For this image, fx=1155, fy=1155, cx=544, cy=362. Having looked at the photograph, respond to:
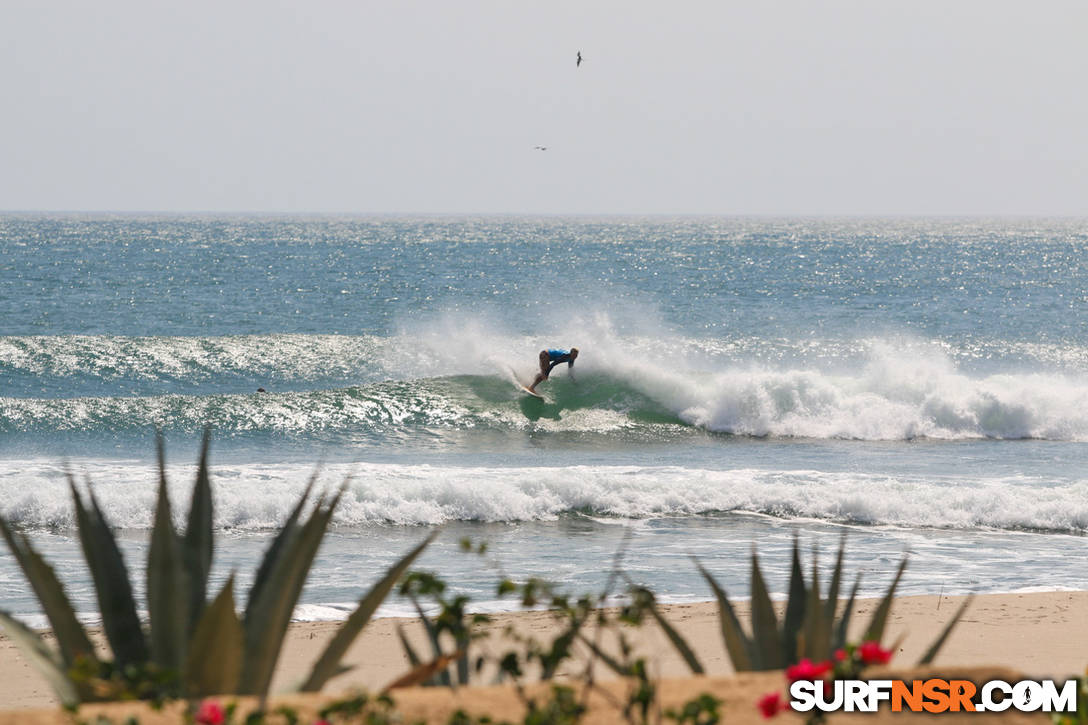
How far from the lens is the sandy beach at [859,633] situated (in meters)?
7.23

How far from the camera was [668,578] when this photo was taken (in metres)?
10.3

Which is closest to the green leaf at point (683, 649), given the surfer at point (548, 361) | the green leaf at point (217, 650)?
the green leaf at point (217, 650)

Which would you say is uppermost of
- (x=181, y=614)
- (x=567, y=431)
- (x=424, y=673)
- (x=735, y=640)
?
(x=181, y=614)

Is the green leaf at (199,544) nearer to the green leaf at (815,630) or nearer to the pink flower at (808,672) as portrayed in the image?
the pink flower at (808,672)

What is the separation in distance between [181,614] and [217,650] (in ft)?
0.72

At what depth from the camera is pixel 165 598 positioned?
3.17m

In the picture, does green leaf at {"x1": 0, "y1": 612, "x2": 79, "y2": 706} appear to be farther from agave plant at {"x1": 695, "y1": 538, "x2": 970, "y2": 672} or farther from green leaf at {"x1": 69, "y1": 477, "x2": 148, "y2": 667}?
agave plant at {"x1": 695, "y1": 538, "x2": 970, "y2": 672}

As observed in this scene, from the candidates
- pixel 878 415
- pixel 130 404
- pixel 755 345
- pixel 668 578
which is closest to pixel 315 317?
pixel 755 345

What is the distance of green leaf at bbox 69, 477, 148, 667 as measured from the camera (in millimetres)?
3225

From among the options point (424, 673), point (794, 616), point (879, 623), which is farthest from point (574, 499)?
point (424, 673)

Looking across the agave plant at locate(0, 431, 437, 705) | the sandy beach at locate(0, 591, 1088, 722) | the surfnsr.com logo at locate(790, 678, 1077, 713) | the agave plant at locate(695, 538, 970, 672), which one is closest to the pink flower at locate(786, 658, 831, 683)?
the surfnsr.com logo at locate(790, 678, 1077, 713)

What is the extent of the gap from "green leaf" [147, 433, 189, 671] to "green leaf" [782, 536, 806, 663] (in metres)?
1.87

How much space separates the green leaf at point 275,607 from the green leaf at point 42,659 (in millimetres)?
452

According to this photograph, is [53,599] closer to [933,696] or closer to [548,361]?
[933,696]
